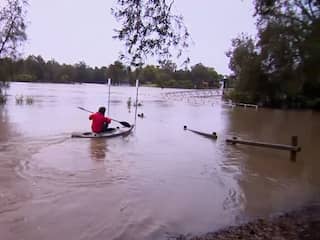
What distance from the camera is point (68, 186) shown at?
38.4 ft

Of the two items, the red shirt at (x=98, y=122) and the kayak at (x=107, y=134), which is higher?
the red shirt at (x=98, y=122)

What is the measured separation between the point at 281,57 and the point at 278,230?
59.2 ft

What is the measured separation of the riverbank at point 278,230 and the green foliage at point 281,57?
4.21m

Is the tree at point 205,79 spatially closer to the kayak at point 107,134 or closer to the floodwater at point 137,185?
the kayak at point 107,134

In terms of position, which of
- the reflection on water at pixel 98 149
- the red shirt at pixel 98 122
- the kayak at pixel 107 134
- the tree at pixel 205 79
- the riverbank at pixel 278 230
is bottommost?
the reflection on water at pixel 98 149

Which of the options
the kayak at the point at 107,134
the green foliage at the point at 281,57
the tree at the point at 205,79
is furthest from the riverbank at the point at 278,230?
the tree at the point at 205,79

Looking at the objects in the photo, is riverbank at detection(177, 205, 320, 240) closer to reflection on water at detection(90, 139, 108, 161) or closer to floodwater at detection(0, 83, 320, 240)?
floodwater at detection(0, 83, 320, 240)

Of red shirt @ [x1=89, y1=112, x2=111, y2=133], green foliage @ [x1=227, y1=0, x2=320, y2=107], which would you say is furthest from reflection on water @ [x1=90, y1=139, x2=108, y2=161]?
green foliage @ [x1=227, y1=0, x2=320, y2=107]

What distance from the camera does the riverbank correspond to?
721 centimetres

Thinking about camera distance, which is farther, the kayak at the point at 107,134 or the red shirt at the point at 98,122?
the red shirt at the point at 98,122

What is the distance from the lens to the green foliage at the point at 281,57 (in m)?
12.0

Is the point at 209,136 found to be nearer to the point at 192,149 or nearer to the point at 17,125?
the point at 192,149

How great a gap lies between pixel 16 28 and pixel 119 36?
37.3 meters

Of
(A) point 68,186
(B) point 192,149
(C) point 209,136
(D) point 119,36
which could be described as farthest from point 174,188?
(C) point 209,136
